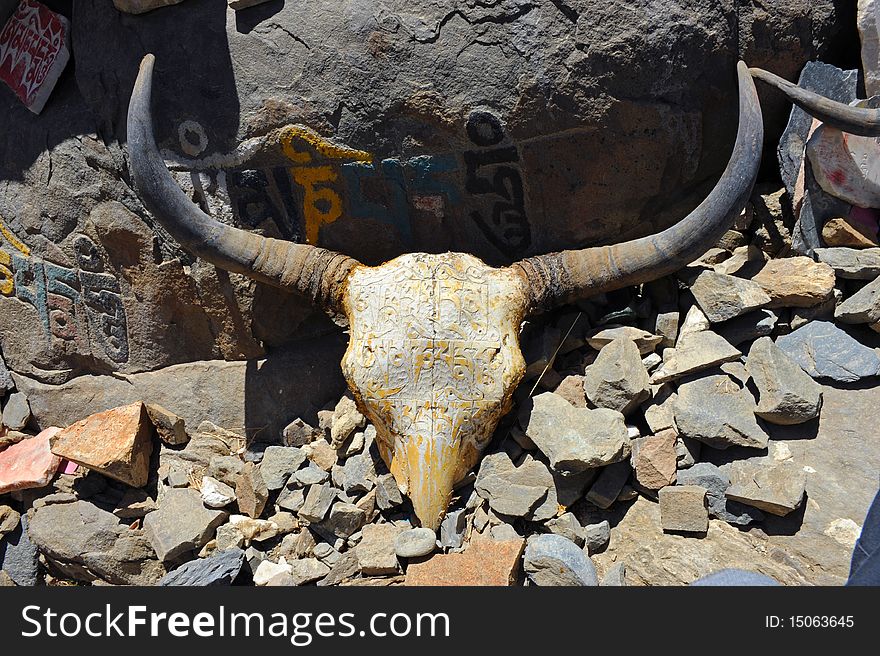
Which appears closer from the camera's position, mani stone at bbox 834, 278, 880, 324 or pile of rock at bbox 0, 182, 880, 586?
pile of rock at bbox 0, 182, 880, 586

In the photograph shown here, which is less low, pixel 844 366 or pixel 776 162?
pixel 776 162

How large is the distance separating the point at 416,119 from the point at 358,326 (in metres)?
0.96

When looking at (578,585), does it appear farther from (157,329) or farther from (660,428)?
(157,329)

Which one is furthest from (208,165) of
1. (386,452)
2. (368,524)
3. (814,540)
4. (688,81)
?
(814,540)

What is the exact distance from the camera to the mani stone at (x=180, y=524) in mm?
3111

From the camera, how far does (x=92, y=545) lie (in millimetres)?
3283

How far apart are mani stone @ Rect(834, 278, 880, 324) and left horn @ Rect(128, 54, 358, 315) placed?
6.88 ft

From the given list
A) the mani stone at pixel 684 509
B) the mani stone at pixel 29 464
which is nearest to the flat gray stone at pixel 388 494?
the mani stone at pixel 684 509

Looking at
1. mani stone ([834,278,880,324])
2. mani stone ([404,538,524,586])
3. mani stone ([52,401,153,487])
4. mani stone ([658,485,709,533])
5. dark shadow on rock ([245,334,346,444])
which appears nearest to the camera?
mani stone ([404,538,524,586])

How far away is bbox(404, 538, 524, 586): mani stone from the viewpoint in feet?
8.31

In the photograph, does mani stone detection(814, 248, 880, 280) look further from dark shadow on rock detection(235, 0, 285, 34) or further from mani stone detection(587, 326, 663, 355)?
dark shadow on rock detection(235, 0, 285, 34)

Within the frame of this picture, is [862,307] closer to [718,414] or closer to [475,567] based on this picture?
[718,414]

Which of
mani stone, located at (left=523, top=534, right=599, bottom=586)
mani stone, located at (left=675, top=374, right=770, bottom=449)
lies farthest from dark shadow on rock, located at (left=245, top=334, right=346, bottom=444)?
mani stone, located at (left=675, top=374, right=770, bottom=449)

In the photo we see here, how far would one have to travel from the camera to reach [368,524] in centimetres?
301
